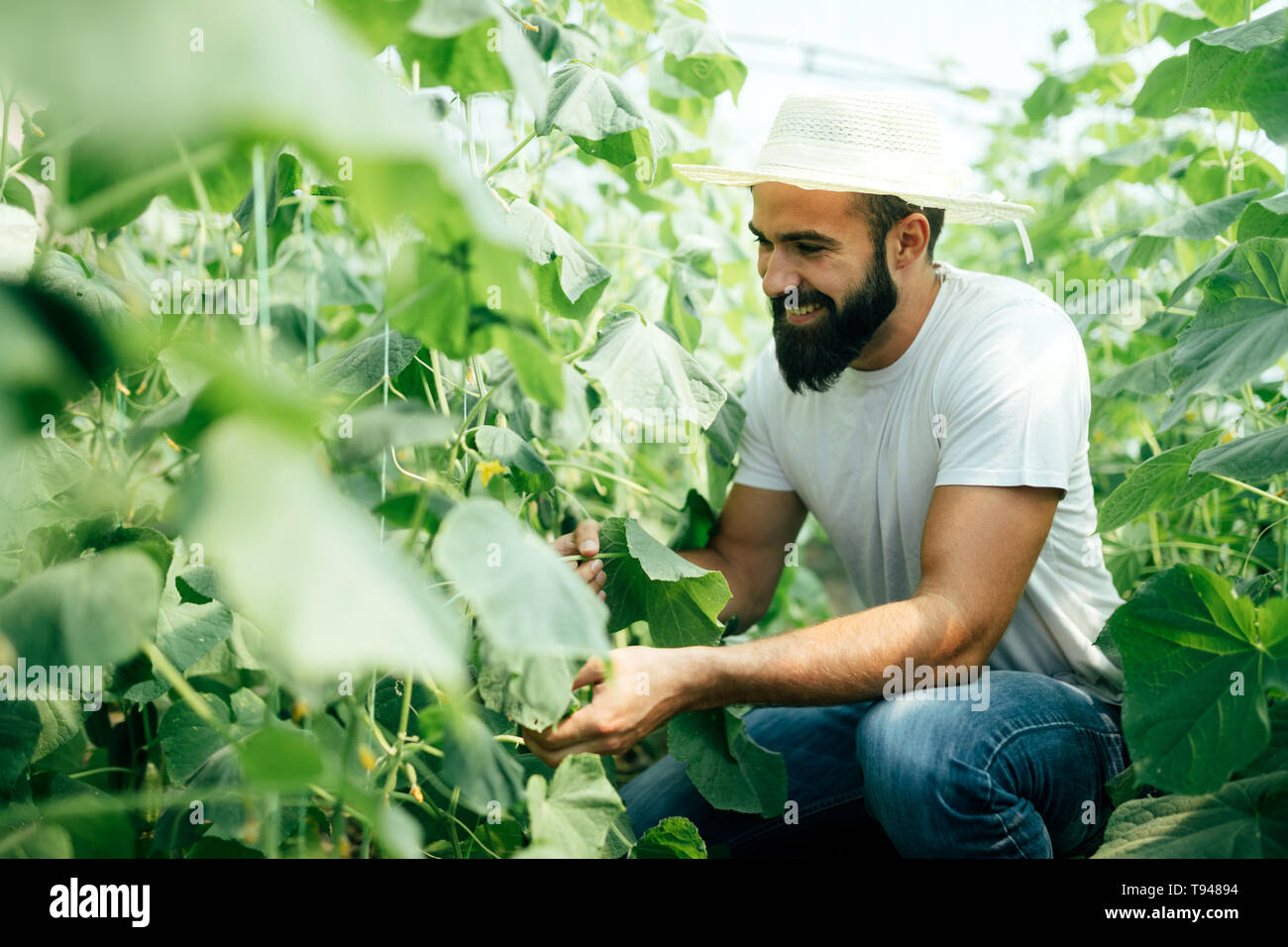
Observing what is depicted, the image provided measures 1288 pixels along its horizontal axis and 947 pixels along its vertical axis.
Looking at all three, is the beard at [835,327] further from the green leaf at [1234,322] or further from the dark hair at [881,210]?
the green leaf at [1234,322]

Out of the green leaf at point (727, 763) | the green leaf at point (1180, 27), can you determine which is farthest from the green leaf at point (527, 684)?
the green leaf at point (1180, 27)

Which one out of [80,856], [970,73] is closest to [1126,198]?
[970,73]

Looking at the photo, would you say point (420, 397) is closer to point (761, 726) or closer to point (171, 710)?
point (171, 710)

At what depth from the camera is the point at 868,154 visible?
1.57m

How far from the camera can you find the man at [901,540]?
130 cm

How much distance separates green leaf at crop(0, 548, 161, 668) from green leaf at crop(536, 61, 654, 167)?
644mm

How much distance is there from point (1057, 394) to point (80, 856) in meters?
1.31

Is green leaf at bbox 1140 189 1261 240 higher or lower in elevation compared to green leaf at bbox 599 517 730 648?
higher

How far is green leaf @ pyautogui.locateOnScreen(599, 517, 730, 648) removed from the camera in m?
1.22

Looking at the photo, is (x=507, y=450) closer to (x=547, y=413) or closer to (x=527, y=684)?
(x=547, y=413)

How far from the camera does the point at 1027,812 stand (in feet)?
4.37

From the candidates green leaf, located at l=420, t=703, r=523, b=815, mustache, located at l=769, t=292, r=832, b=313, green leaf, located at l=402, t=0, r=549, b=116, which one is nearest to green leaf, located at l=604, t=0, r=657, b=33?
mustache, located at l=769, t=292, r=832, b=313

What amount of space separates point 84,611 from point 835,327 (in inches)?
45.7

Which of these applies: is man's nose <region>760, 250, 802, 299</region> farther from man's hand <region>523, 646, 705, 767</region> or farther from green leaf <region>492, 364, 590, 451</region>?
man's hand <region>523, 646, 705, 767</region>
